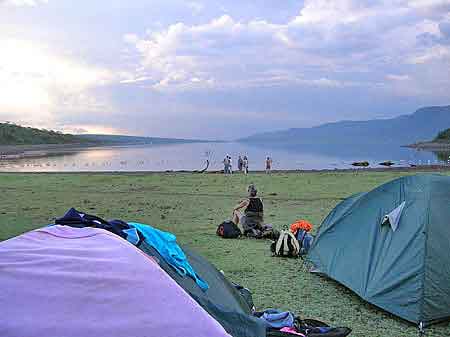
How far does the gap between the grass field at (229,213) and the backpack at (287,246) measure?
0.23 meters

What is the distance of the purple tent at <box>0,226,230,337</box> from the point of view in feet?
9.68

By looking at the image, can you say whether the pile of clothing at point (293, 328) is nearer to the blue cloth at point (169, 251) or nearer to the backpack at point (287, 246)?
the blue cloth at point (169, 251)

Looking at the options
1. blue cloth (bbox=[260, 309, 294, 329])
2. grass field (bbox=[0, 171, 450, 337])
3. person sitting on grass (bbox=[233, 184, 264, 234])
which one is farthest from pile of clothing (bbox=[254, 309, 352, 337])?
person sitting on grass (bbox=[233, 184, 264, 234])

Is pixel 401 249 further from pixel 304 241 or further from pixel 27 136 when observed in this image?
pixel 27 136

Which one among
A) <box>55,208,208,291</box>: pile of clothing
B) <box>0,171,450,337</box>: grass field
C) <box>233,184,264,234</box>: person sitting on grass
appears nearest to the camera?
<box>55,208,208,291</box>: pile of clothing

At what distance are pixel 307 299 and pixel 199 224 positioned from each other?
698cm

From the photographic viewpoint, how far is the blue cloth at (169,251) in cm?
468

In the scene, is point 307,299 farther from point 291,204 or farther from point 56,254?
point 291,204

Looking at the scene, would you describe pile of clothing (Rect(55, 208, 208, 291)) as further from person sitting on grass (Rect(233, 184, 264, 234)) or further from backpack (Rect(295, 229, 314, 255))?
person sitting on grass (Rect(233, 184, 264, 234))

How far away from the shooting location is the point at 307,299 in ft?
23.3

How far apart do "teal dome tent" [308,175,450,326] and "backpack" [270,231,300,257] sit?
1.56 meters

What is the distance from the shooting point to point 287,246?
9.38 m

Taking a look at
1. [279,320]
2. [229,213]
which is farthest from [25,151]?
[279,320]

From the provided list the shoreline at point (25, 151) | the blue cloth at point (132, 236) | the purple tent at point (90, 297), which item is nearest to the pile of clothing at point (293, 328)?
the blue cloth at point (132, 236)
